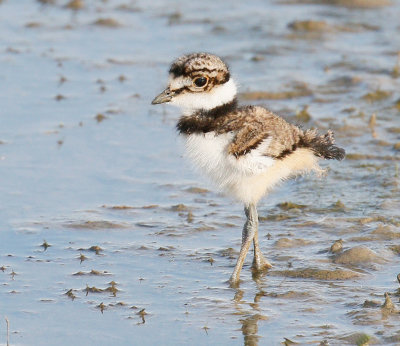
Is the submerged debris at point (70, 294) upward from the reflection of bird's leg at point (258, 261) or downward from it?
downward

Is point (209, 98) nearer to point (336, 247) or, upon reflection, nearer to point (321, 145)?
point (321, 145)

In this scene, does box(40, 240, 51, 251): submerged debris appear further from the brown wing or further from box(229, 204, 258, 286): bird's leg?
the brown wing

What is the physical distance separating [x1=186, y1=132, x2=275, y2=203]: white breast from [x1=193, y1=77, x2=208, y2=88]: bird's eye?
0.26 metres

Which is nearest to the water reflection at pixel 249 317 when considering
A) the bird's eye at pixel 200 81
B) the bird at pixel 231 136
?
the bird at pixel 231 136

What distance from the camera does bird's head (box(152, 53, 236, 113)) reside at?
4.89 metres

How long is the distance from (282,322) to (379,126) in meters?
3.27

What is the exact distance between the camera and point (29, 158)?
6.81m

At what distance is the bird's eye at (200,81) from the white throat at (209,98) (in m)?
0.04

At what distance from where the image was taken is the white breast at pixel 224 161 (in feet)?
15.7

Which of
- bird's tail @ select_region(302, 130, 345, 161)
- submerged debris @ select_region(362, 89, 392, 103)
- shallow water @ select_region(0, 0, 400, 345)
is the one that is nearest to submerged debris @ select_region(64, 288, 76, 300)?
shallow water @ select_region(0, 0, 400, 345)

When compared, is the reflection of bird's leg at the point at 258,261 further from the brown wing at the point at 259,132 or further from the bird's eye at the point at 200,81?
the bird's eye at the point at 200,81

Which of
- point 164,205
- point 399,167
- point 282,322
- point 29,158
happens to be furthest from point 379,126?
point 282,322

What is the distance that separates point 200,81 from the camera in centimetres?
491

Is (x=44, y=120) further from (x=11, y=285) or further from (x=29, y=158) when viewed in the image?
(x=11, y=285)
